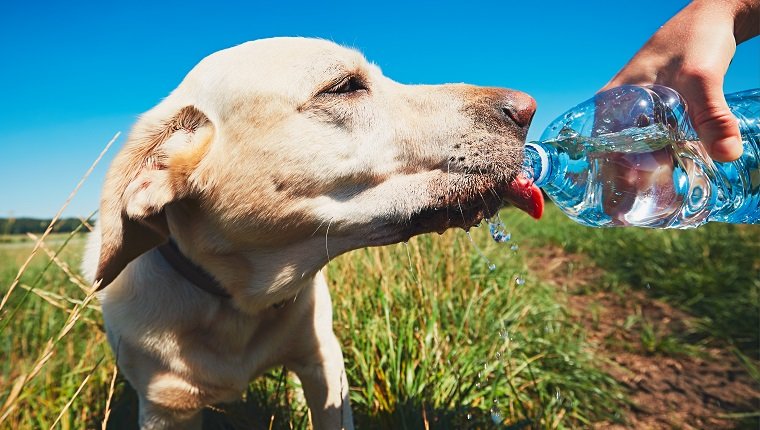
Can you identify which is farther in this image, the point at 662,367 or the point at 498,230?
the point at 662,367

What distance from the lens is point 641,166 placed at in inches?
79.4

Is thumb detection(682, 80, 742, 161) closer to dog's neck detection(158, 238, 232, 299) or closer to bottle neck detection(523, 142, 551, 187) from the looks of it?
bottle neck detection(523, 142, 551, 187)

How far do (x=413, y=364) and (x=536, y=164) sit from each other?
130cm

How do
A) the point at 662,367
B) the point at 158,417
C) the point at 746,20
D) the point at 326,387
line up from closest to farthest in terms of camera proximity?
the point at 746,20, the point at 158,417, the point at 326,387, the point at 662,367

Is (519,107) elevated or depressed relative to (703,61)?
depressed

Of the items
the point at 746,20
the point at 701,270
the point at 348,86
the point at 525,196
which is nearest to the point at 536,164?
the point at 525,196

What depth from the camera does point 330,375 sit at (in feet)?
7.48

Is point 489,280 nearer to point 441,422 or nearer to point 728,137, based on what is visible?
point 441,422

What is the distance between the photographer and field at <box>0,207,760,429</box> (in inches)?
99.0

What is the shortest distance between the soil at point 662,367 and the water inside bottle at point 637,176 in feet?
4.10

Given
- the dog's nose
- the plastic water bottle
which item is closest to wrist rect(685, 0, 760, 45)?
the plastic water bottle

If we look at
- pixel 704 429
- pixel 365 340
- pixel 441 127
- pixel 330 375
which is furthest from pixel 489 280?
pixel 441 127

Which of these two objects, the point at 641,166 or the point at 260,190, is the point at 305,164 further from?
the point at 641,166

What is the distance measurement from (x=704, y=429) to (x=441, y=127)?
85.2 inches
